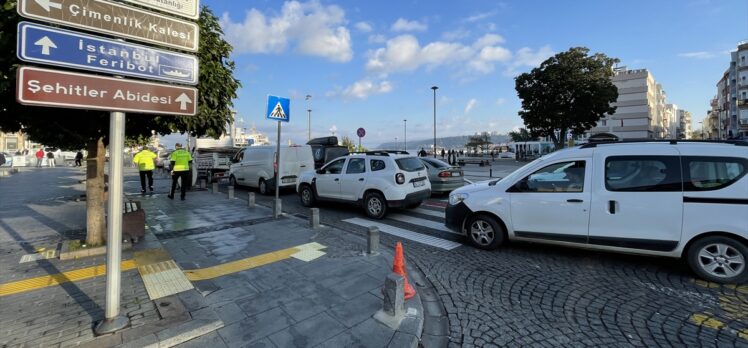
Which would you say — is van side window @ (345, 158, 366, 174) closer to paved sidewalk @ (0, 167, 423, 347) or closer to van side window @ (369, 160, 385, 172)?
van side window @ (369, 160, 385, 172)

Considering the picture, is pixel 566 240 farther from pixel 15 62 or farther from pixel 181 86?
pixel 15 62

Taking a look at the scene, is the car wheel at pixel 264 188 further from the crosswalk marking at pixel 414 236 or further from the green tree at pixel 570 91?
the green tree at pixel 570 91

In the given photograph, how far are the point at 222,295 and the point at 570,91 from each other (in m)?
37.5

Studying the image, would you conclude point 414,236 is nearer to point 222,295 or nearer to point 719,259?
point 222,295

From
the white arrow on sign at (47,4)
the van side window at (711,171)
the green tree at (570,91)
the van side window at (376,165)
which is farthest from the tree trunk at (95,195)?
the green tree at (570,91)

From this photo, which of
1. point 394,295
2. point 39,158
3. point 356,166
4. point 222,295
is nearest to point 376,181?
point 356,166

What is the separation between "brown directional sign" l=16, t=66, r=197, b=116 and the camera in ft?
8.12

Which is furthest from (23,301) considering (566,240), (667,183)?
(667,183)

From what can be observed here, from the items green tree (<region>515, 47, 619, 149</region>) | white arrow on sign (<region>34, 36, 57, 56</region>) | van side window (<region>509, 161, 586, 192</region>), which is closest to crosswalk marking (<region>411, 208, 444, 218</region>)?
van side window (<region>509, 161, 586, 192</region>)

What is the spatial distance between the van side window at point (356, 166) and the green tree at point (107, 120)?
142 inches

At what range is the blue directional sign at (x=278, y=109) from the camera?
307 inches

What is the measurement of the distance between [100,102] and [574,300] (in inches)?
200

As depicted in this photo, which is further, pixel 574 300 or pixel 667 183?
pixel 667 183

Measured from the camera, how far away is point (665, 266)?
4797mm
